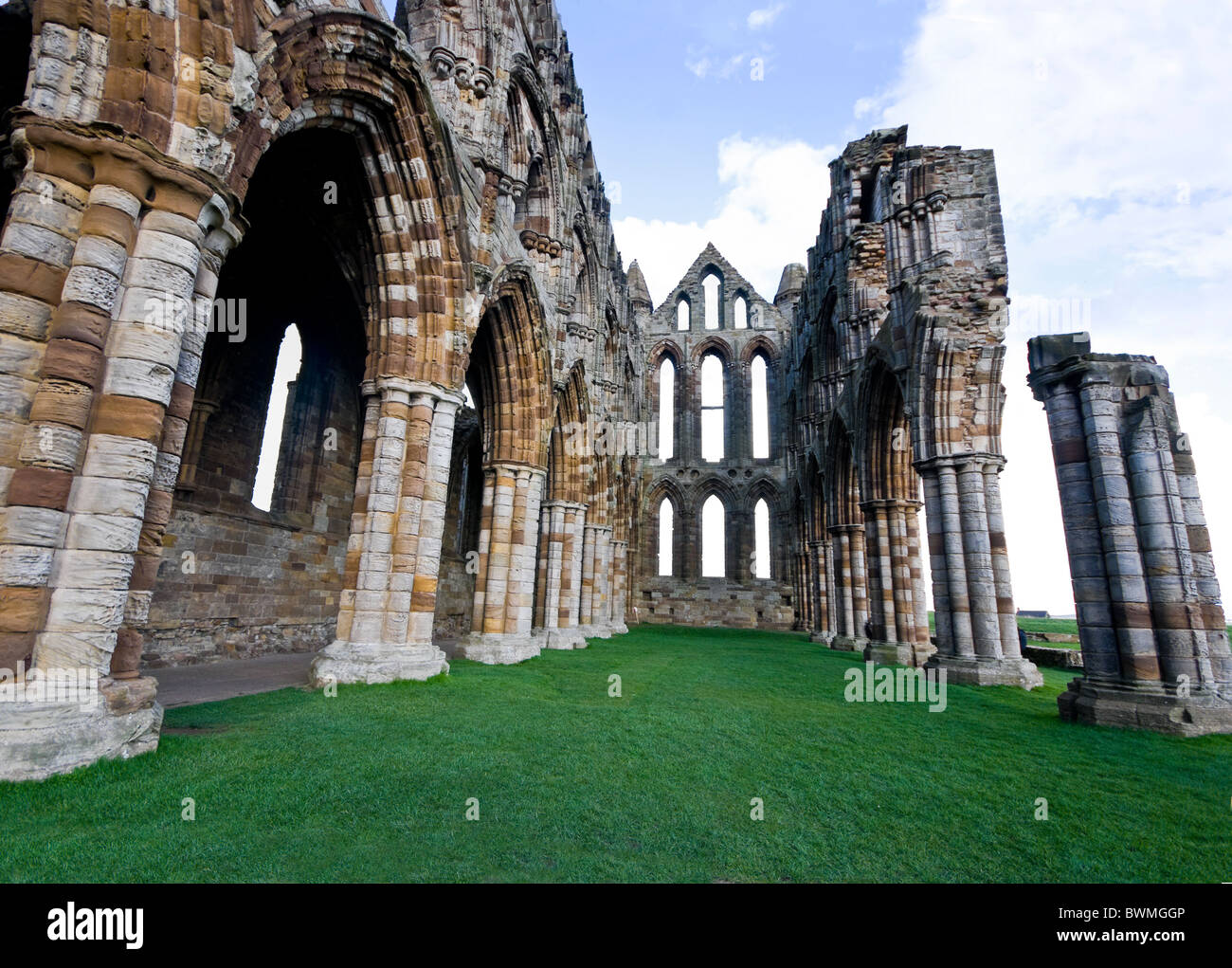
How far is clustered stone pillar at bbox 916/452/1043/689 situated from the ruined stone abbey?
0.06m

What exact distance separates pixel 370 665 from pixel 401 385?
4.31 meters

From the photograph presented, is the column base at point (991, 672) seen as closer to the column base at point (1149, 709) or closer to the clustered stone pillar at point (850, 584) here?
the column base at point (1149, 709)

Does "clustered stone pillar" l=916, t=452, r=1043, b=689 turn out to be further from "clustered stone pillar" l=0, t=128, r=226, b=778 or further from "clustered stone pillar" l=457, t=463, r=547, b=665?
"clustered stone pillar" l=0, t=128, r=226, b=778

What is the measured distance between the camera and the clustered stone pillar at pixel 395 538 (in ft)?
27.8

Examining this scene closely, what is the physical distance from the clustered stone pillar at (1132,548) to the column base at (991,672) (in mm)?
3113

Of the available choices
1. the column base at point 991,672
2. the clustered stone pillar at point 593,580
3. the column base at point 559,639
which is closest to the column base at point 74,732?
the column base at point 991,672

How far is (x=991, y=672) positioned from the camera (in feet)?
33.6

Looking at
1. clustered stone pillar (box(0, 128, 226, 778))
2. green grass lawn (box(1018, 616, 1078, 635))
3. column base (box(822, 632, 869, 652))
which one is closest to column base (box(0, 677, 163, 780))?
clustered stone pillar (box(0, 128, 226, 778))

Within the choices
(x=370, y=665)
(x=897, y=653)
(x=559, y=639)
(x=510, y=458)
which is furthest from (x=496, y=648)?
(x=897, y=653)

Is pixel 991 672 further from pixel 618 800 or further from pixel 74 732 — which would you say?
pixel 74 732

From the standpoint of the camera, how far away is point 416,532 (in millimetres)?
9133

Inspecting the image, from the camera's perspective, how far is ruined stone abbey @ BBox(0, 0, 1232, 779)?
4363mm

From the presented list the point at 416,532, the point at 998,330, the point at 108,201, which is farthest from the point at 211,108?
the point at 998,330

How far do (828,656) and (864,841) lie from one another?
45.0 feet
